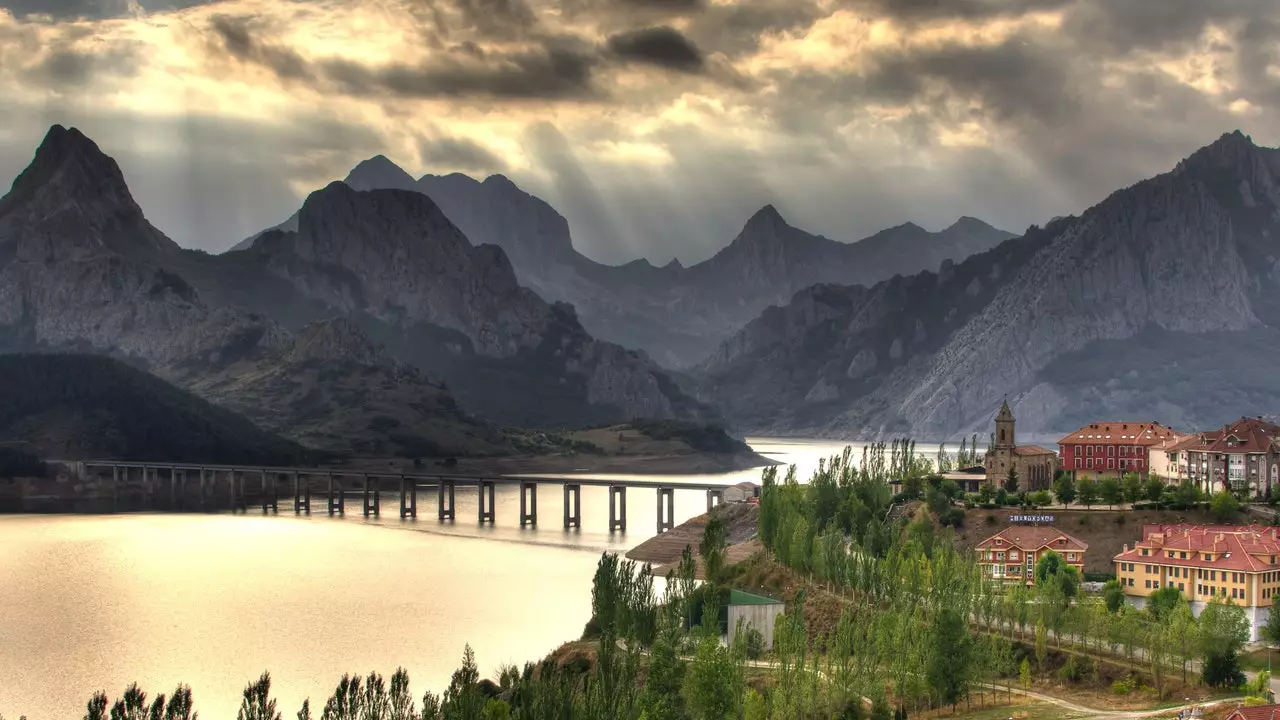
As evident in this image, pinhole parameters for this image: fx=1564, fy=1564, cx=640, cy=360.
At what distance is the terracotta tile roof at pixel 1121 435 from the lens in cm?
15275

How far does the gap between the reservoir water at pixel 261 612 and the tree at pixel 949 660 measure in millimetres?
31685

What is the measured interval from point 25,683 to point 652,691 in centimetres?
4704

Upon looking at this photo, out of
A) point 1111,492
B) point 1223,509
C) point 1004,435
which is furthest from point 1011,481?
point 1223,509

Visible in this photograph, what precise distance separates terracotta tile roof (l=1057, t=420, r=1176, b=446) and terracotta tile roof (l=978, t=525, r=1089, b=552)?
127ft

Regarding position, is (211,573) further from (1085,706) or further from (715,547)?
(1085,706)

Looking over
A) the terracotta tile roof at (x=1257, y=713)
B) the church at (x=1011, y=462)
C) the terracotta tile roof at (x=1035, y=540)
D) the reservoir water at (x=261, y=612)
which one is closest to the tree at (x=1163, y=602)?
the terracotta tile roof at (x=1035, y=540)

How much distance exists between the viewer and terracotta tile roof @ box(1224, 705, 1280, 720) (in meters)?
64.3

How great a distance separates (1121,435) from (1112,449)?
2.40 m

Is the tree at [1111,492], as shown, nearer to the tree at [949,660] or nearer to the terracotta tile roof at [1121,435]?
the terracotta tile roof at [1121,435]

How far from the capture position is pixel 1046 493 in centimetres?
13512

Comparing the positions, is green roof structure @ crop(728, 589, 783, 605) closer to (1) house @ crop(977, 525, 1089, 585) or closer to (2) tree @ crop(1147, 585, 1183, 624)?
(1) house @ crop(977, 525, 1089, 585)

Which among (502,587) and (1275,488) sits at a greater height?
(1275,488)

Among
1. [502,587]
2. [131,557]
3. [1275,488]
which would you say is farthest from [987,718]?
[131,557]

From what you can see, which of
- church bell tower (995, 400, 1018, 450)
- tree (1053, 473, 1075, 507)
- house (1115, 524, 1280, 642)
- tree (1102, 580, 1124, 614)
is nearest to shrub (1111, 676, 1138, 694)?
tree (1102, 580, 1124, 614)
